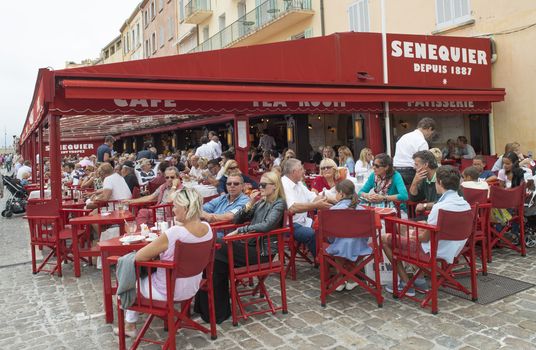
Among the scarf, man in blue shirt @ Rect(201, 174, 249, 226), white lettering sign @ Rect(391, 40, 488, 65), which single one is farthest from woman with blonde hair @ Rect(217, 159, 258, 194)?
white lettering sign @ Rect(391, 40, 488, 65)

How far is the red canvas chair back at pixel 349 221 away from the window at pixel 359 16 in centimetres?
1218

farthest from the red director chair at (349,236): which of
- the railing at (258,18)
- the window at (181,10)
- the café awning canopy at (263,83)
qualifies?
the window at (181,10)

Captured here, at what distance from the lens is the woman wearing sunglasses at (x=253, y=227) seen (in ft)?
13.4

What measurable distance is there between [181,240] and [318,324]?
4.96ft

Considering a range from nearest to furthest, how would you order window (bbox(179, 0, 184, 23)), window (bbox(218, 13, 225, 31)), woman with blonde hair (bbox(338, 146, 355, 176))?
woman with blonde hair (bbox(338, 146, 355, 176))
window (bbox(218, 13, 225, 31))
window (bbox(179, 0, 184, 23))

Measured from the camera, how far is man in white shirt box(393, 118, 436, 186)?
616 cm

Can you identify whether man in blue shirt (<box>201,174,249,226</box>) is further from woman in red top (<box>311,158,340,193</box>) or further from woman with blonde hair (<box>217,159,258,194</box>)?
woman in red top (<box>311,158,340,193</box>)

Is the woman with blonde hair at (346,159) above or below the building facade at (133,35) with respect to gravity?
below

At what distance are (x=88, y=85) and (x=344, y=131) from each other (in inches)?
457

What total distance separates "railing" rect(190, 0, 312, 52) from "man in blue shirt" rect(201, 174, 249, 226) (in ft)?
42.8

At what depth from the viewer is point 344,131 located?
55.3 feet

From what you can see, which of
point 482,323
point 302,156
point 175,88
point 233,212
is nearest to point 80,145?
point 302,156

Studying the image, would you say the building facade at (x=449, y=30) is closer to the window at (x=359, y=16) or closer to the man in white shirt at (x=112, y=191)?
the window at (x=359, y=16)

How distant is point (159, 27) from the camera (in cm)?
3170
